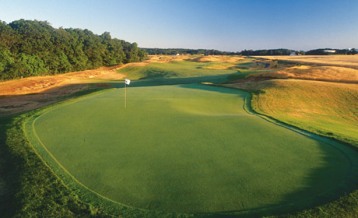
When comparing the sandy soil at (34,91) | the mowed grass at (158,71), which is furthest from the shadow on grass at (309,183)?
the mowed grass at (158,71)

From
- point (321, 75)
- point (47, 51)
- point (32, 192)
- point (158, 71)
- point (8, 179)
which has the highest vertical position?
point (47, 51)

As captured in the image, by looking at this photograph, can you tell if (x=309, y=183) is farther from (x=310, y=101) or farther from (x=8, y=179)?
(x=310, y=101)

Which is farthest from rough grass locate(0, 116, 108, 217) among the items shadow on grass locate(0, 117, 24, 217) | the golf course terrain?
the golf course terrain

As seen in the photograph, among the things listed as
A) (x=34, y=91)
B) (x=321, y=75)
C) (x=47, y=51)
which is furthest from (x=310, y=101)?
(x=47, y=51)

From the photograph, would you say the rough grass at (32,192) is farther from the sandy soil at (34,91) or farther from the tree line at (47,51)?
the tree line at (47,51)

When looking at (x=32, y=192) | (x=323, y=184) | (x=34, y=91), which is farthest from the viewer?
(x=34, y=91)

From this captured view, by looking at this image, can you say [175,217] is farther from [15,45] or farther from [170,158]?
[15,45]

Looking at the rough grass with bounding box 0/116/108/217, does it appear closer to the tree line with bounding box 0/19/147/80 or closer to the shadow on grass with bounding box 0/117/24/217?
the shadow on grass with bounding box 0/117/24/217
